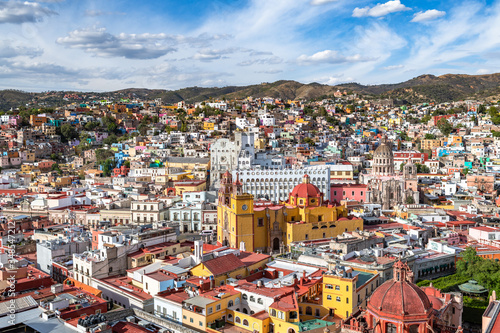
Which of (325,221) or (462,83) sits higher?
(462,83)

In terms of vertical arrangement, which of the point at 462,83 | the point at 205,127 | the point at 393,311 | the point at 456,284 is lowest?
the point at 456,284

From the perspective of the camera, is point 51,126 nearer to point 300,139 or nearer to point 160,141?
point 160,141

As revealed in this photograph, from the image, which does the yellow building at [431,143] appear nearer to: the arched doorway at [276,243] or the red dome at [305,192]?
the red dome at [305,192]

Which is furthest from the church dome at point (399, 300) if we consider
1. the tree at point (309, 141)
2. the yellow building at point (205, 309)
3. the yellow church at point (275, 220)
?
the tree at point (309, 141)

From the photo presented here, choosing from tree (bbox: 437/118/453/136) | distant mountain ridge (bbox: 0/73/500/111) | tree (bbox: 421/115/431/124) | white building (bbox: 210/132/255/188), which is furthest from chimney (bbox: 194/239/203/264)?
distant mountain ridge (bbox: 0/73/500/111)

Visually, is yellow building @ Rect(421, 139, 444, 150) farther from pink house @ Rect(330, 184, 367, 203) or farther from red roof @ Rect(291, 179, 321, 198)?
red roof @ Rect(291, 179, 321, 198)

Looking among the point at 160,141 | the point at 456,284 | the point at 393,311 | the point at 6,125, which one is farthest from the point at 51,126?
the point at 393,311
